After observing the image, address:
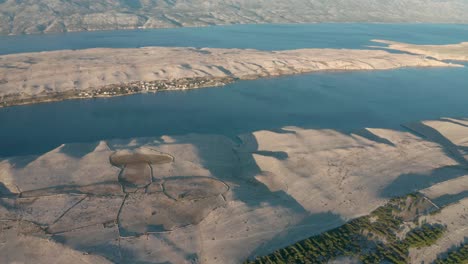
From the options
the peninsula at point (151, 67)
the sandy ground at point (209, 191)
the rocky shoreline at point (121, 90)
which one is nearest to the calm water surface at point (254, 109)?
the rocky shoreline at point (121, 90)

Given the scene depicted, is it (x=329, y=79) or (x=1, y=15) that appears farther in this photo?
(x=1, y=15)

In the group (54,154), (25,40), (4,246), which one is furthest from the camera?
(25,40)

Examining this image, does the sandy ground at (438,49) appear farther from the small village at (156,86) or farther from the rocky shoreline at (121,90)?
the small village at (156,86)

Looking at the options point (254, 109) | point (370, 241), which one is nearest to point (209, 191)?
point (370, 241)

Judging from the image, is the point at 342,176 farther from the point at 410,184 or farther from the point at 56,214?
the point at 56,214

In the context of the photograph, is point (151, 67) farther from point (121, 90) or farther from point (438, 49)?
point (438, 49)

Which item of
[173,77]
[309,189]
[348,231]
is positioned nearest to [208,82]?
[173,77]
